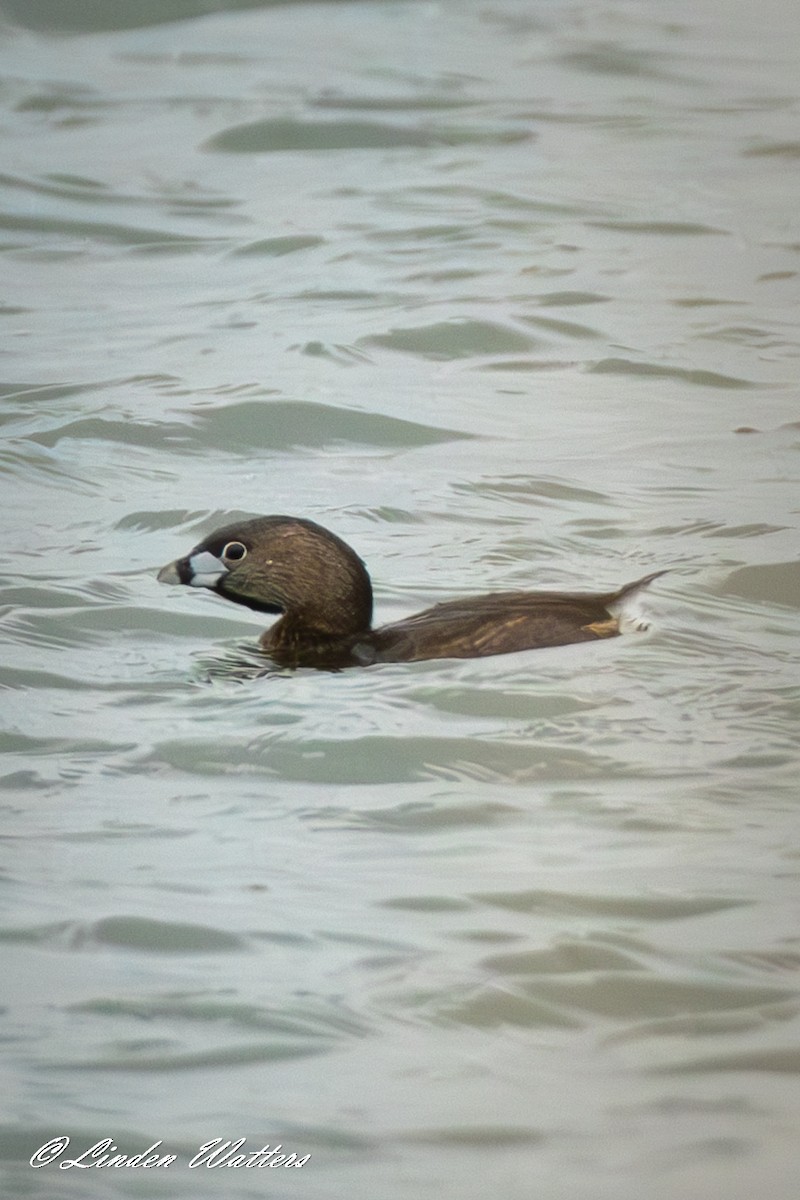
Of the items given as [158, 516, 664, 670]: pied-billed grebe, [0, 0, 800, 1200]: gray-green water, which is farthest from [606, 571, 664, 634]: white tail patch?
[0, 0, 800, 1200]: gray-green water

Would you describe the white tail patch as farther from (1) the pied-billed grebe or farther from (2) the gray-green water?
Answer: (2) the gray-green water

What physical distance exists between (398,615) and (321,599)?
27.0 inches

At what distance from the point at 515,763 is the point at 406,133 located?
945 centimetres

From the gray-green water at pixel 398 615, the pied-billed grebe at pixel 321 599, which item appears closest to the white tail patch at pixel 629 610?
the pied-billed grebe at pixel 321 599

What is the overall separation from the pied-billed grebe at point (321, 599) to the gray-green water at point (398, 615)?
19cm

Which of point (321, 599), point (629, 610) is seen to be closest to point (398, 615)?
point (321, 599)

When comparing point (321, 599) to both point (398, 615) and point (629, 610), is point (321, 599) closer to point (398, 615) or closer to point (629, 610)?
point (398, 615)

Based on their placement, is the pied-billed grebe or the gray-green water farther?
the pied-billed grebe

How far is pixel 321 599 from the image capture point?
6.80 meters

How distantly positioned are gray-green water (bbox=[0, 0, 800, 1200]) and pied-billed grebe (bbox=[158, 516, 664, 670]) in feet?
0.64

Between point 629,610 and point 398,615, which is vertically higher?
point 629,610

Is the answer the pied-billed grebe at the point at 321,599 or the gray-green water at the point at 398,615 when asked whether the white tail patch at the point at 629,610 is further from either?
the gray-green water at the point at 398,615

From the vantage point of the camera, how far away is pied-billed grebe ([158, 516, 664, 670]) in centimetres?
666

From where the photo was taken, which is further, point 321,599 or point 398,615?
point 398,615
